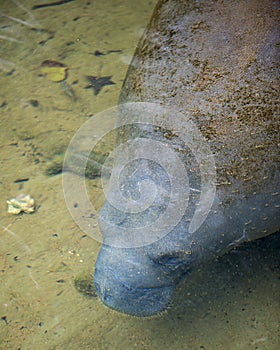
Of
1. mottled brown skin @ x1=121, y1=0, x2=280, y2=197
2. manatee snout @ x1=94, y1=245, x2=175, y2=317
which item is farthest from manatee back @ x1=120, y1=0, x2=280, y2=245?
manatee snout @ x1=94, y1=245, x2=175, y2=317

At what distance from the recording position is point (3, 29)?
4.09 m

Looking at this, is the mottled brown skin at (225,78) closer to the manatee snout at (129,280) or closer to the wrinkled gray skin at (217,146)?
the wrinkled gray skin at (217,146)

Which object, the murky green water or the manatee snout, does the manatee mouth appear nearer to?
the manatee snout

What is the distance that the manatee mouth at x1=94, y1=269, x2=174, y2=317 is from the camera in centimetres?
202

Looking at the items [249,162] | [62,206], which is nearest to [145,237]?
[249,162]

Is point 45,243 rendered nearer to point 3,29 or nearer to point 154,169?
point 154,169

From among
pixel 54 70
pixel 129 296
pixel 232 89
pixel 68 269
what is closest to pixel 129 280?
pixel 129 296

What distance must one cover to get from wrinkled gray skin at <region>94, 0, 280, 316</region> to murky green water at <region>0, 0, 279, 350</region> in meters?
0.22

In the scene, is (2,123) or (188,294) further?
(2,123)

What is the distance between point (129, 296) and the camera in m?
2.04

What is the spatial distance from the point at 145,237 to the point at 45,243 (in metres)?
0.95

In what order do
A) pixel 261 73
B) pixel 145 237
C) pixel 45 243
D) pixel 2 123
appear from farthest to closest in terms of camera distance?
pixel 2 123
pixel 45 243
pixel 261 73
pixel 145 237

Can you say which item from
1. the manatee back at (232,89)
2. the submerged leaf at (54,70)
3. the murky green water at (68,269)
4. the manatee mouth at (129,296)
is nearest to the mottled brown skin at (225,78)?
the manatee back at (232,89)

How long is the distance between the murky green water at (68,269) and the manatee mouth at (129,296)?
0.23 meters
